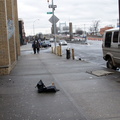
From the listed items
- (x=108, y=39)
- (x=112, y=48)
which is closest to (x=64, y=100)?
(x=112, y=48)

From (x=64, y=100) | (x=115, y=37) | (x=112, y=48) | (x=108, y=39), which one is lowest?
(x=64, y=100)

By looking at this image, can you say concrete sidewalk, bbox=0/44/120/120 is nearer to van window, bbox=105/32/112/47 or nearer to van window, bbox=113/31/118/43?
van window, bbox=113/31/118/43

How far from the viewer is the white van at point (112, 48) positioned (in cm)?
982

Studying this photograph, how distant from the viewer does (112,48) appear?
10195 mm

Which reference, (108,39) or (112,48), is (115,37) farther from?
(108,39)

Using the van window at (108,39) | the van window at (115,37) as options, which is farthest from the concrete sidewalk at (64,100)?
the van window at (108,39)

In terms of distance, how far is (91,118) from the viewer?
4375 millimetres

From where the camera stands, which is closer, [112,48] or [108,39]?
[112,48]

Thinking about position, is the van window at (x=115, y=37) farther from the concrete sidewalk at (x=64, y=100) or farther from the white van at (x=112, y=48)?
the concrete sidewalk at (x=64, y=100)

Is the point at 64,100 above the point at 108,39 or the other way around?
the other way around

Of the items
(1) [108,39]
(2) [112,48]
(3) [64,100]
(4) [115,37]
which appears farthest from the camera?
(1) [108,39]

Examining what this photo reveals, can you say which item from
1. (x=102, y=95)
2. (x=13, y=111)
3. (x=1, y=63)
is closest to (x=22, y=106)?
(x=13, y=111)

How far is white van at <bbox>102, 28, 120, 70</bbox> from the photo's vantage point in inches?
387

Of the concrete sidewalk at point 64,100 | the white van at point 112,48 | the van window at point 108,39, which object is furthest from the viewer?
the van window at point 108,39
